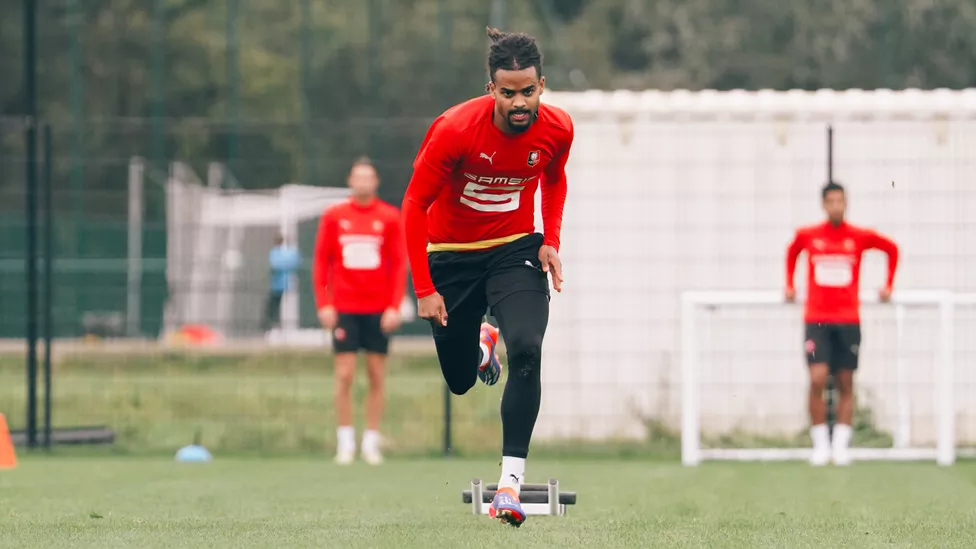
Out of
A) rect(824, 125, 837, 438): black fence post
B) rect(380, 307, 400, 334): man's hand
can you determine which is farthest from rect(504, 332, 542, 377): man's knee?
rect(824, 125, 837, 438): black fence post

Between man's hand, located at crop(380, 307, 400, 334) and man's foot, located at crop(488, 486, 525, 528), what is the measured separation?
16.5 ft

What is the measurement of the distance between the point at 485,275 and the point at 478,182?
481mm

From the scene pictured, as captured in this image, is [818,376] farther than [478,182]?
Yes

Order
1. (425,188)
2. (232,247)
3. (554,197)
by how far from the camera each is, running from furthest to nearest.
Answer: (232,247)
(554,197)
(425,188)

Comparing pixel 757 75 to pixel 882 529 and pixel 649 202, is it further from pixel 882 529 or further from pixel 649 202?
pixel 882 529

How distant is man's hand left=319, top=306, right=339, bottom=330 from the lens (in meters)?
11.9

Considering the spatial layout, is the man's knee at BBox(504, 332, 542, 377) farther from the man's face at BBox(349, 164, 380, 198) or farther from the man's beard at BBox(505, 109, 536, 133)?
the man's face at BBox(349, 164, 380, 198)

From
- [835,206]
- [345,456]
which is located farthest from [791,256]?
[345,456]

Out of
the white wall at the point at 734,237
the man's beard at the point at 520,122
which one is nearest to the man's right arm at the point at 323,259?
the white wall at the point at 734,237

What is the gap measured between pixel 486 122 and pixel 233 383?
28.1ft

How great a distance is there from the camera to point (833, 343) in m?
11.8

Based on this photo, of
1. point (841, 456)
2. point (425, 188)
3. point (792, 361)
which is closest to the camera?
point (425, 188)

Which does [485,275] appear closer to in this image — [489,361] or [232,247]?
[489,361]

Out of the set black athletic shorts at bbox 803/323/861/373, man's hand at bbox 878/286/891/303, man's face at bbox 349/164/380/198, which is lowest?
black athletic shorts at bbox 803/323/861/373
